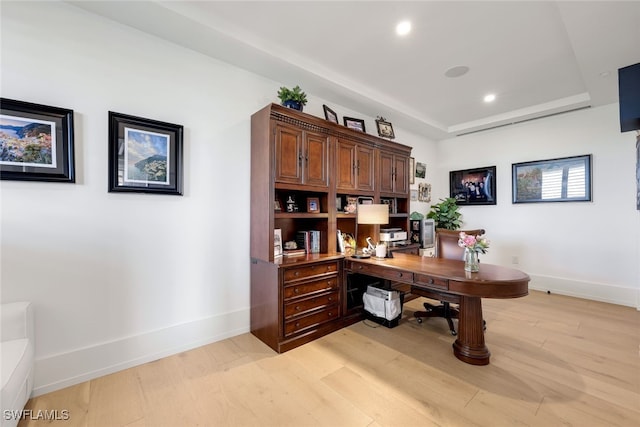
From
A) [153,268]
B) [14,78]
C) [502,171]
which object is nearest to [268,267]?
[153,268]

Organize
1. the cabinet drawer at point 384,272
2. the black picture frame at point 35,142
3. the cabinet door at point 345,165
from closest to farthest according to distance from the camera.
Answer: the black picture frame at point 35,142
the cabinet drawer at point 384,272
the cabinet door at point 345,165

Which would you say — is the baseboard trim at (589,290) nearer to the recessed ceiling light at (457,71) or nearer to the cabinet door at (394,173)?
the cabinet door at (394,173)

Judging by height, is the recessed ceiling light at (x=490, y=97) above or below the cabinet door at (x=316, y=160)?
above

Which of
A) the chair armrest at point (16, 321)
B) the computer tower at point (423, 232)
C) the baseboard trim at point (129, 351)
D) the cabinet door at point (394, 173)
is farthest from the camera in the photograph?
the computer tower at point (423, 232)

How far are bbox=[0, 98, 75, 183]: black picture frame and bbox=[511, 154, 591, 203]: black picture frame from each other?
5875 millimetres

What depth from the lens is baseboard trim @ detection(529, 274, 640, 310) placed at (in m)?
3.61

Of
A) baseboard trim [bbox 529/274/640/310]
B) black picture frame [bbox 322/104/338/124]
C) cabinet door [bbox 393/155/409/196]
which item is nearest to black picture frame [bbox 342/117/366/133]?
black picture frame [bbox 322/104/338/124]

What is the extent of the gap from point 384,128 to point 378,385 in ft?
11.5

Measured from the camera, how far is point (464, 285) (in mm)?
2064

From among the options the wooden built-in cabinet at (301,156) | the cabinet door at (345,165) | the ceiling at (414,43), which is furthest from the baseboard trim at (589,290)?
the wooden built-in cabinet at (301,156)

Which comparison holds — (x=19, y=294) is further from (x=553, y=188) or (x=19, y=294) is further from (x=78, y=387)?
(x=553, y=188)

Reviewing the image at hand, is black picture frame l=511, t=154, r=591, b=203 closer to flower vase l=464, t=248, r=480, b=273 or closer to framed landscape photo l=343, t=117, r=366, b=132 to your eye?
framed landscape photo l=343, t=117, r=366, b=132

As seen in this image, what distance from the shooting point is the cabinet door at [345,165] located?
3.14m

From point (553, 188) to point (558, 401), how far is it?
142 inches
